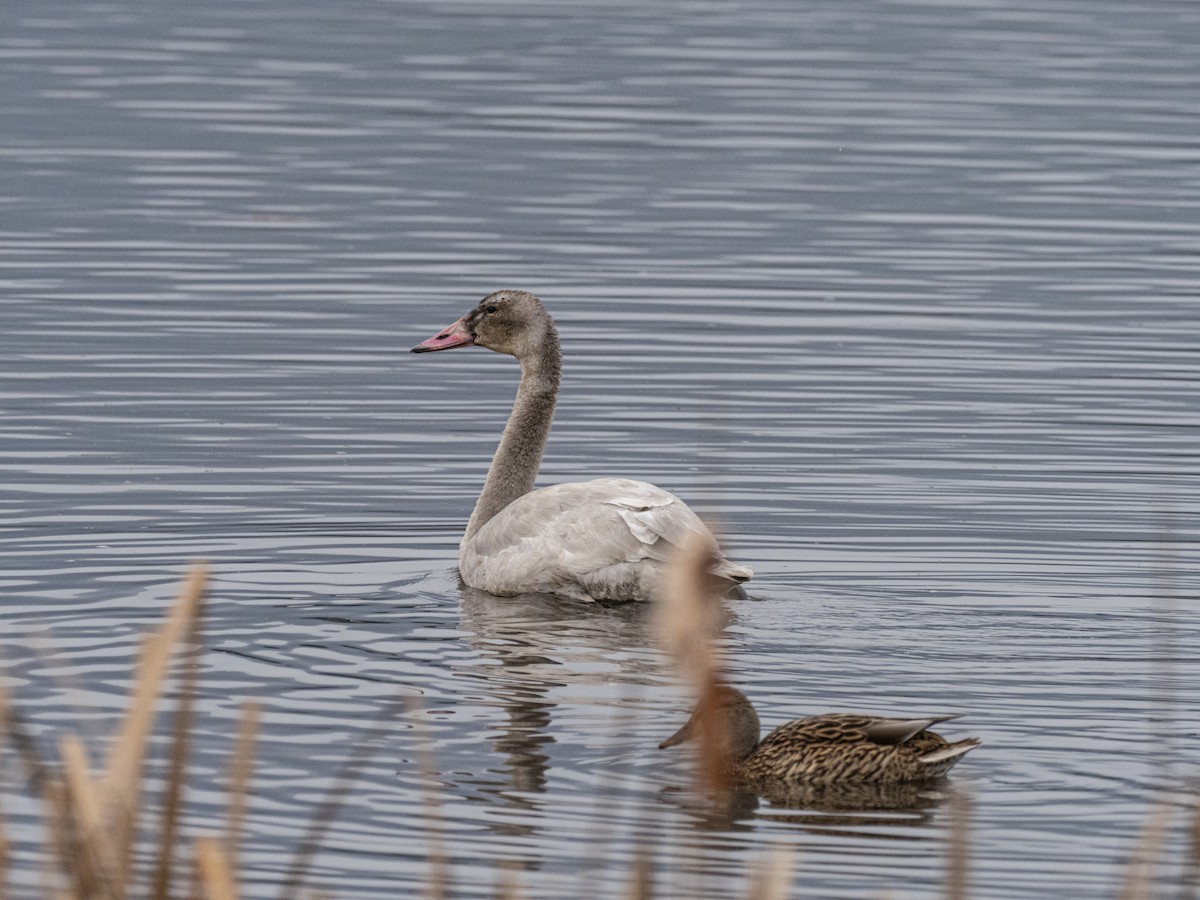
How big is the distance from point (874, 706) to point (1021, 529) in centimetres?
359

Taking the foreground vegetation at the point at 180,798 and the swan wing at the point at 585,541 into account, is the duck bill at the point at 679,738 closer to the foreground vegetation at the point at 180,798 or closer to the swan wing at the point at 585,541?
the swan wing at the point at 585,541

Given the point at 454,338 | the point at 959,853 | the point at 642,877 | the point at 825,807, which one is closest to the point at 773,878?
the point at 642,877

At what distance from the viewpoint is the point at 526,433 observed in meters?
13.1

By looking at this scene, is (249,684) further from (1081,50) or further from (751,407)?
(1081,50)

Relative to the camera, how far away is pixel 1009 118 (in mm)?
31094

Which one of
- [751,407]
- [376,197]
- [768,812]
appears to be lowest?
[768,812]

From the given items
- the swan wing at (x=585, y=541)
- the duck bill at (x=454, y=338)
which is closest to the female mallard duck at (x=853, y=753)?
the swan wing at (x=585, y=541)

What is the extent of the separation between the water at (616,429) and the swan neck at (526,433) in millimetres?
349

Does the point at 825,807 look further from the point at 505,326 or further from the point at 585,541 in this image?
the point at 505,326

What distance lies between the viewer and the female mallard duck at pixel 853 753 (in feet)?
26.8

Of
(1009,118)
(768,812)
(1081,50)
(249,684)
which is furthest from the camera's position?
(1081,50)

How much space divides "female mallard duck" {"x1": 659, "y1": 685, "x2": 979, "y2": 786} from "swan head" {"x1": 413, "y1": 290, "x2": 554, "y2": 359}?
527cm

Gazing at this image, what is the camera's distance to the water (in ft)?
26.4

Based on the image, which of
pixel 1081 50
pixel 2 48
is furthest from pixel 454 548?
pixel 1081 50
